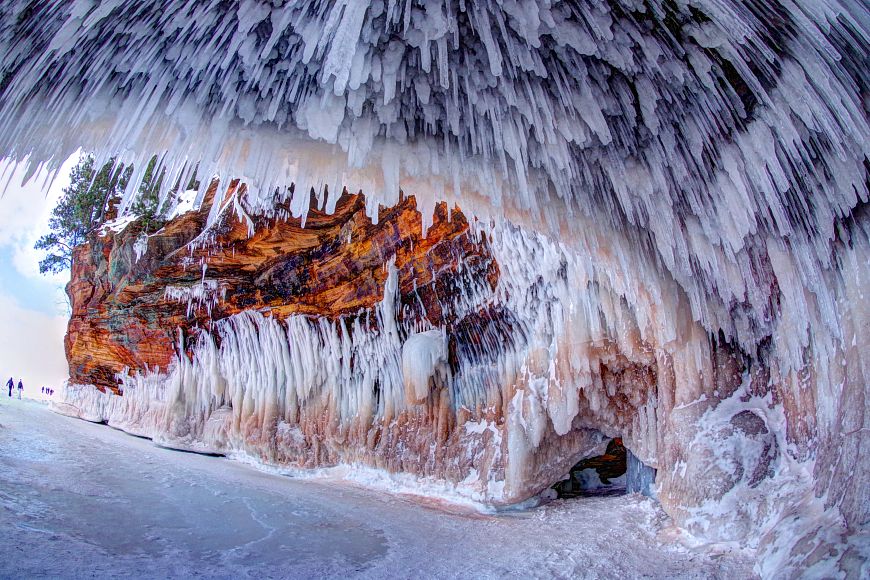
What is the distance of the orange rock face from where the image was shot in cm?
939

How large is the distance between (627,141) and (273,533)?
5068 millimetres

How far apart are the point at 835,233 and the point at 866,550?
1.89m

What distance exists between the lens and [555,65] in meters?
3.19

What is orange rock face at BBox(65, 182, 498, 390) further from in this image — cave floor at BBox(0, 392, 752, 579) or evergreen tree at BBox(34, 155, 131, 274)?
cave floor at BBox(0, 392, 752, 579)

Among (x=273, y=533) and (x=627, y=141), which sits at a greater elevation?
(x=627, y=141)

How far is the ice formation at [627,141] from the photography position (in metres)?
2.73

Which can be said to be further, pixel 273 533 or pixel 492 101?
pixel 273 533

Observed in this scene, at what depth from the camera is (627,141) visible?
362cm

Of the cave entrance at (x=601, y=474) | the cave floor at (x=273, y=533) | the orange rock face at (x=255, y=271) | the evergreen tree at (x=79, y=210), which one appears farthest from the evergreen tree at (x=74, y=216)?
the cave entrance at (x=601, y=474)

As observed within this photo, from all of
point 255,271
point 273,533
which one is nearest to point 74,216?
point 255,271

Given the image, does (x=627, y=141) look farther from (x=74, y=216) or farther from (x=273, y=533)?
(x=74, y=216)

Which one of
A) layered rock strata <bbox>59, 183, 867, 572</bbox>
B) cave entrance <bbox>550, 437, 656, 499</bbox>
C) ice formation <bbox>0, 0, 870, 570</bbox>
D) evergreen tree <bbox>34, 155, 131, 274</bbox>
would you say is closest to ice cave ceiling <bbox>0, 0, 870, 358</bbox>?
ice formation <bbox>0, 0, 870, 570</bbox>

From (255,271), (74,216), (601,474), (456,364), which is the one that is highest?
(74,216)

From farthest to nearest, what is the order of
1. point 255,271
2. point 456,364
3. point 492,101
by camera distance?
point 255,271, point 456,364, point 492,101
